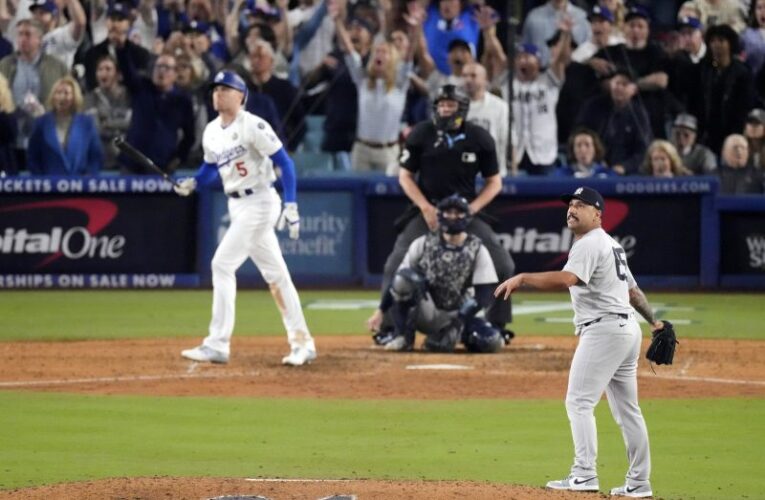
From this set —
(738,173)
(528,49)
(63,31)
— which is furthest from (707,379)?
(63,31)

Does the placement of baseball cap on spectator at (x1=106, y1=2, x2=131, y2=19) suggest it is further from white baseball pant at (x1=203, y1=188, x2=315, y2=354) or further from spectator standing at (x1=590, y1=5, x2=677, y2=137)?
white baseball pant at (x1=203, y1=188, x2=315, y2=354)

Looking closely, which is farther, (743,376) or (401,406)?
(743,376)

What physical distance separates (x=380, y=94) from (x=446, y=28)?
138cm

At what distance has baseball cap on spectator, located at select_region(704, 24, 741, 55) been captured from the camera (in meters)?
17.7

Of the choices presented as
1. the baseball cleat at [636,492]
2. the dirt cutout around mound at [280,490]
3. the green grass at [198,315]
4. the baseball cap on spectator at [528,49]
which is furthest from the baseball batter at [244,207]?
the baseball cap on spectator at [528,49]

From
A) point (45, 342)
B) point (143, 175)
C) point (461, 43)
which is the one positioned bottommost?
point (45, 342)

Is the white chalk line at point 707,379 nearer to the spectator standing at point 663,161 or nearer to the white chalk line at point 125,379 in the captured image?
the white chalk line at point 125,379

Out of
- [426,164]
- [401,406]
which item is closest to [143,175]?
[426,164]

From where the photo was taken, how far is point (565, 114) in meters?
18.4

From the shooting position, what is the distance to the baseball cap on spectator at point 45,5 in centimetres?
1930

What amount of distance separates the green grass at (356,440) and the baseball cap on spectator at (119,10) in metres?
8.66

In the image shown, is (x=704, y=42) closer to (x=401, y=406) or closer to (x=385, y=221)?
(x=385, y=221)

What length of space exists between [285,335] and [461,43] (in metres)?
4.51

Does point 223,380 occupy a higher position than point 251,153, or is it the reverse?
point 251,153
